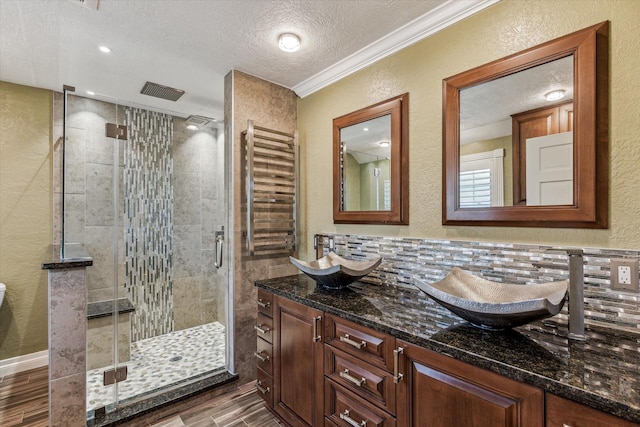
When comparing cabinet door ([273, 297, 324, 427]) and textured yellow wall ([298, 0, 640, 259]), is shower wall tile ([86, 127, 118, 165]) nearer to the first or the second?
textured yellow wall ([298, 0, 640, 259])

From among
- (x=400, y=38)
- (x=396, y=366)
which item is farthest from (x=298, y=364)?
(x=400, y=38)

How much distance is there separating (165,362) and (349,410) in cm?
200

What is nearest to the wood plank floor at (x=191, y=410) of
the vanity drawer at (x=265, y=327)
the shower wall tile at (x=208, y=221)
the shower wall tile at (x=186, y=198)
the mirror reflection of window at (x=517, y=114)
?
the vanity drawer at (x=265, y=327)

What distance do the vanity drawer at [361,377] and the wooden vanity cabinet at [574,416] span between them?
1.82 feet

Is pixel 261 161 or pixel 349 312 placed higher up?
pixel 261 161

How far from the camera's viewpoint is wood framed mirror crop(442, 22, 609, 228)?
1.24 m

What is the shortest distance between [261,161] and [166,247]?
1.44m

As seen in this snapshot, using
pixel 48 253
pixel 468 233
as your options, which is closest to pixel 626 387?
pixel 468 233

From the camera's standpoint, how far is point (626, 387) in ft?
2.60

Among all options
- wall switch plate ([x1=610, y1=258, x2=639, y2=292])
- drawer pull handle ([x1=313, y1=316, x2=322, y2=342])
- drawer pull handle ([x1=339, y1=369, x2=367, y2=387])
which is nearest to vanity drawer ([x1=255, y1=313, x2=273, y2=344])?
drawer pull handle ([x1=313, y1=316, x2=322, y2=342])

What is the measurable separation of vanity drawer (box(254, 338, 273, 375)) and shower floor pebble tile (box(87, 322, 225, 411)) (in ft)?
2.26

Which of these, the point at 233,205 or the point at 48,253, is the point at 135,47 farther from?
the point at 48,253

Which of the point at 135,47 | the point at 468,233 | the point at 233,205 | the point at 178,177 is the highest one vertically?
the point at 135,47

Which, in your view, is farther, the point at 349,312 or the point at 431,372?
the point at 349,312
